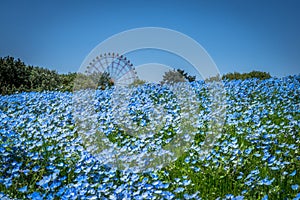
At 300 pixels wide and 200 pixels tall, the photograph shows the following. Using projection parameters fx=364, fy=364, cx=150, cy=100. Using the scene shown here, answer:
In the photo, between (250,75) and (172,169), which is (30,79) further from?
(172,169)

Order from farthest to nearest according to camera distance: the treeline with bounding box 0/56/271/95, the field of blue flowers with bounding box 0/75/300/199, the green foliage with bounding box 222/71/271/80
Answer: the green foliage with bounding box 222/71/271/80, the treeline with bounding box 0/56/271/95, the field of blue flowers with bounding box 0/75/300/199

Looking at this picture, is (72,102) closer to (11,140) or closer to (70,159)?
(11,140)

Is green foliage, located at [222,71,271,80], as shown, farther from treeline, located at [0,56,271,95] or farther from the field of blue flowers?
the field of blue flowers

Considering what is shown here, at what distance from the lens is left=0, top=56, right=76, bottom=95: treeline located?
15094mm

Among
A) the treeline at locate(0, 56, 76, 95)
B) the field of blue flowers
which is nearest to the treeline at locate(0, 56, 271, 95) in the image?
the treeline at locate(0, 56, 76, 95)

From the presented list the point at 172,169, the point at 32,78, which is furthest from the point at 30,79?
the point at 172,169

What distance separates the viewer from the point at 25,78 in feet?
52.1

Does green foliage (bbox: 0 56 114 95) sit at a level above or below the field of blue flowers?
above

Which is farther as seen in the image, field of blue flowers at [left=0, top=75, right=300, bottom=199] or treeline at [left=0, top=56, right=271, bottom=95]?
treeline at [left=0, top=56, right=271, bottom=95]

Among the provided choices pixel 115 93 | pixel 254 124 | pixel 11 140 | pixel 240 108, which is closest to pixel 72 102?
pixel 115 93

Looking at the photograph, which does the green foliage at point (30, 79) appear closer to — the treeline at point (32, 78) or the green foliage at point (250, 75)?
the treeline at point (32, 78)

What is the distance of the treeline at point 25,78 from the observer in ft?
49.5

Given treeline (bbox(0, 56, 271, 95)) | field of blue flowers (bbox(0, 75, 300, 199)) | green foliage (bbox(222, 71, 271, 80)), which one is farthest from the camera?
green foliage (bbox(222, 71, 271, 80))

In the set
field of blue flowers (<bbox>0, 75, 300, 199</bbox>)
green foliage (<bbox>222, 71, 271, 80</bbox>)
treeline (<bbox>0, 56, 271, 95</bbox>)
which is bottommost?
field of blue flowers (<bbox>0, 75, 300, 199</bbox>)
